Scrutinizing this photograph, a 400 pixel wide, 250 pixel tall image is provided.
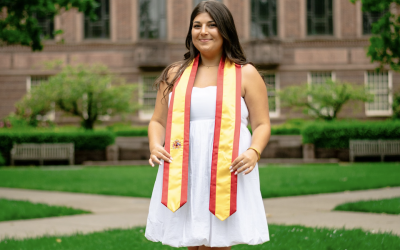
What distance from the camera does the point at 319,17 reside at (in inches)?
1128

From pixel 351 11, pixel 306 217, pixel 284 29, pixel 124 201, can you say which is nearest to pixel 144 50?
pixel 284 29

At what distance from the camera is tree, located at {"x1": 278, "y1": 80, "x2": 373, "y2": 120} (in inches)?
908

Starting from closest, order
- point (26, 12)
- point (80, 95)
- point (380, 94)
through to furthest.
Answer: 1. point (26, 12)
2. point (80, 95)
3. point (380, 94)

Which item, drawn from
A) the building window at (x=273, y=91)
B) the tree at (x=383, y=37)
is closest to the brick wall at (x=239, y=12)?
the building window at (x=273, y=91)

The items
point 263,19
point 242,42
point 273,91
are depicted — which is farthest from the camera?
point 263,19

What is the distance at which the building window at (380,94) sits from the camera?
27.9 m

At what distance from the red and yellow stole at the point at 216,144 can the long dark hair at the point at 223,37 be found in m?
0.11

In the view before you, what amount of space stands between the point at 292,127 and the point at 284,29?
663 centimetres

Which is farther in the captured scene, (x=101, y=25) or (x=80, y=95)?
(x=101, y=25)

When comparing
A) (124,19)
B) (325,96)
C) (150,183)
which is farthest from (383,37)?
(124,19)

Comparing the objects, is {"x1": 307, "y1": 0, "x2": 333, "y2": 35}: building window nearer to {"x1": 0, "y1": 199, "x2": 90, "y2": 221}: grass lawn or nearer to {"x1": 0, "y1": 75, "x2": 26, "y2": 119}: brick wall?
{"x1": 0, "y1": 75, "x2": 26, "y2": 119}: brick wall

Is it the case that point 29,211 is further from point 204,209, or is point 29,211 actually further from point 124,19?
point 124,19

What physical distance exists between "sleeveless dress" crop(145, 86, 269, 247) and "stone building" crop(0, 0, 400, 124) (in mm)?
25177

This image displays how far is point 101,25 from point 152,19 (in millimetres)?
Result: 2967
